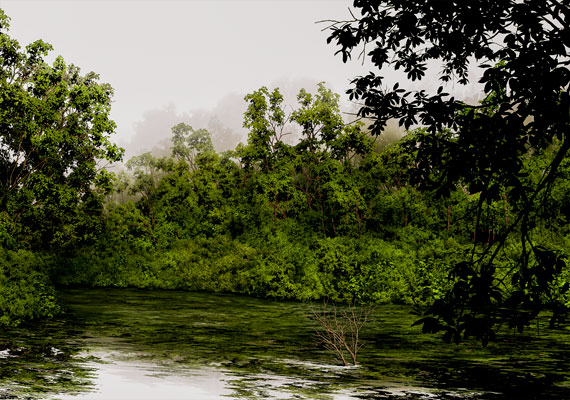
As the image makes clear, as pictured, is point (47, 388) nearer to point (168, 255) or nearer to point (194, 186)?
point (168, 255)

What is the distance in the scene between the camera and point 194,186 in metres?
54.2

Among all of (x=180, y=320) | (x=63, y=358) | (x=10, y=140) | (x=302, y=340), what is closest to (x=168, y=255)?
(x=10, y=140)

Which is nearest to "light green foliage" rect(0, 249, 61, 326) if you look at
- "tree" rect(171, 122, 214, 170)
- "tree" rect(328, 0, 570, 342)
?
"tree" rect(328, 0, 570, 342)

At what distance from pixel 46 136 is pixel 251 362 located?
28922mm

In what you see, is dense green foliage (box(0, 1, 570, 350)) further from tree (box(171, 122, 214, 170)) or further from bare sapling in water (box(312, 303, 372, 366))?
tree (box(171, 122, 214, 170))

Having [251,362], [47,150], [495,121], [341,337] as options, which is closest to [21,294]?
[251,362]

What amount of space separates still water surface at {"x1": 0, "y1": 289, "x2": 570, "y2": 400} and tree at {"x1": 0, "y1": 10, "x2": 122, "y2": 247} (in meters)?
14.2

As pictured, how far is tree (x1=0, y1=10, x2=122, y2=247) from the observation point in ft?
135

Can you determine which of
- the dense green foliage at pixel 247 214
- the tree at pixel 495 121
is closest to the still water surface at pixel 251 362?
the dense green foliage at pixel 247 214

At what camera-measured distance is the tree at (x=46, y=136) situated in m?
41.0

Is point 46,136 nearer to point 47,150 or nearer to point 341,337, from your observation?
point 47,150

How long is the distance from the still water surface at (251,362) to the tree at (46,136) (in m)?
14.2

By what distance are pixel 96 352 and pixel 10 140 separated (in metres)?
29.7

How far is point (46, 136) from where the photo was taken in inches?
1639
